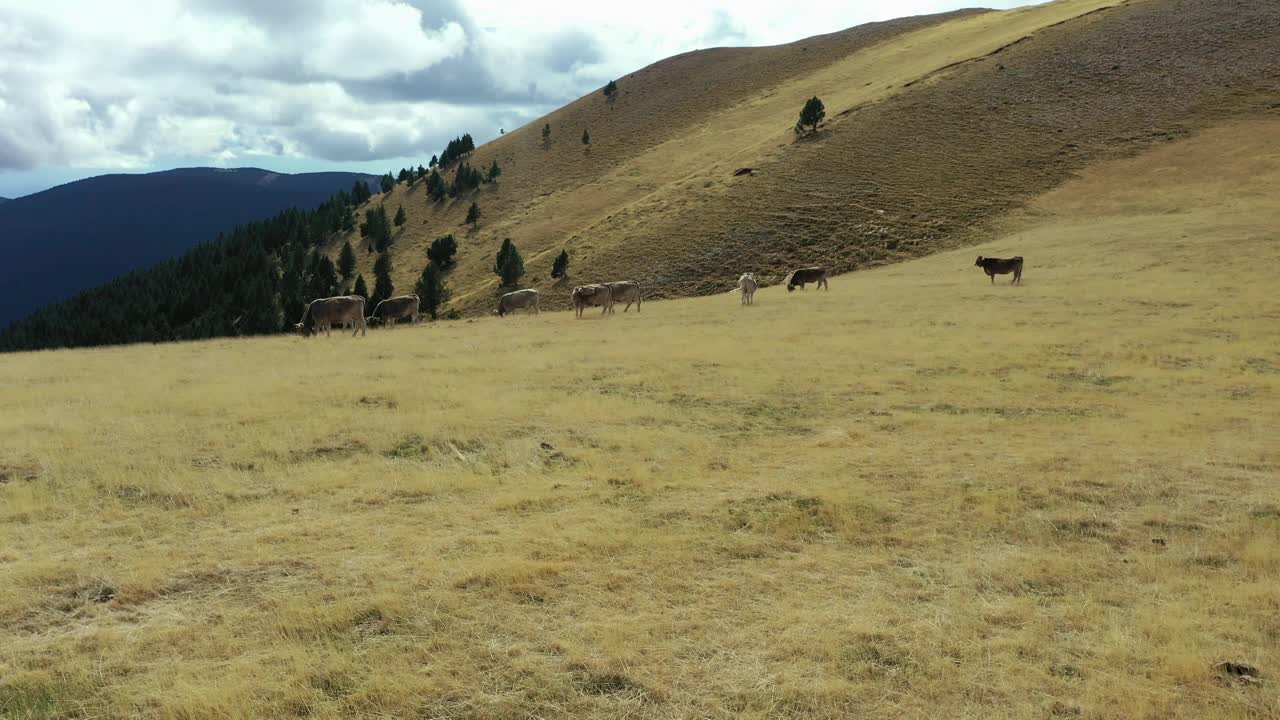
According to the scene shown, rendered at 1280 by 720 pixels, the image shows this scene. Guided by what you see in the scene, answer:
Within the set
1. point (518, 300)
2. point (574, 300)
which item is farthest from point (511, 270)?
point (574, 300)

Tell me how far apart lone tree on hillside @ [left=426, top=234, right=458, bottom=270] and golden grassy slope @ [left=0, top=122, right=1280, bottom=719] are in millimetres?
53865

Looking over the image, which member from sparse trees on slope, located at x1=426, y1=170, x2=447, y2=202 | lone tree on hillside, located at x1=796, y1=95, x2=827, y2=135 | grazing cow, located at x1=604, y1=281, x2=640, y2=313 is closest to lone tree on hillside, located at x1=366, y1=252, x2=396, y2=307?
sparse trees on slope, located at x1=426, y1=170, x2=447, y2=202

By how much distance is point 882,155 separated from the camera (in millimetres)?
61094

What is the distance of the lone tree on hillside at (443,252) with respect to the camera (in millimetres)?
71062

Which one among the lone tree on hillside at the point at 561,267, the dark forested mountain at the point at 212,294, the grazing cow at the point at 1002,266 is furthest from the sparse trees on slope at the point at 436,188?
the grazing cow at the point at 1002,266

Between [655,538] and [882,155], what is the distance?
197 ft

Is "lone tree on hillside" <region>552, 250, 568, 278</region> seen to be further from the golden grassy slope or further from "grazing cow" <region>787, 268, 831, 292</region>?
the golden grassy slope

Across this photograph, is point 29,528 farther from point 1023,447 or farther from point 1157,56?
point 1157,56

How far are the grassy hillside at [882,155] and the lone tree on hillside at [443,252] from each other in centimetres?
167

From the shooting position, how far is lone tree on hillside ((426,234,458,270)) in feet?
233

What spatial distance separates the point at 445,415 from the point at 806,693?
9029mm

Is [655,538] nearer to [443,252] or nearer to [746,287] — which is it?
[746,287]

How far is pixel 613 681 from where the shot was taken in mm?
4969

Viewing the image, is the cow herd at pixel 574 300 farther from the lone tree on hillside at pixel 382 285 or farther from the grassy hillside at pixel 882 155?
the lone tree on hillside at pixel 382 285
